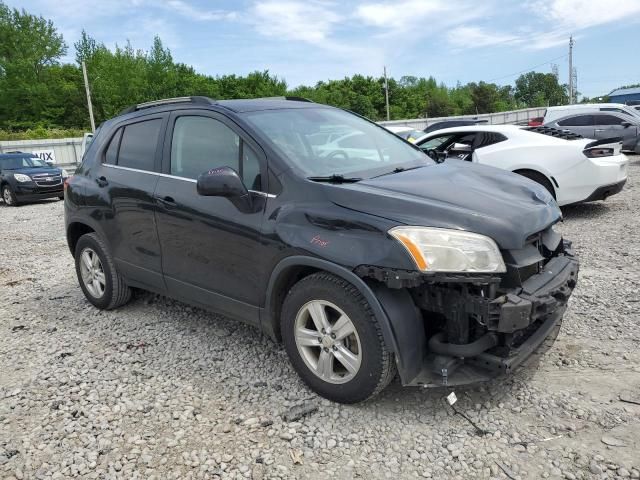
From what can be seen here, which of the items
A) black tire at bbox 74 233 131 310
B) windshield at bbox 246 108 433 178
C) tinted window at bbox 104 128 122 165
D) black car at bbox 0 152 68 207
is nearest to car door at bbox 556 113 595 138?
windshield at bbox 246 108 433 178

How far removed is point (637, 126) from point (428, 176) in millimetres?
14721

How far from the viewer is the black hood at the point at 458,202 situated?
272 cm

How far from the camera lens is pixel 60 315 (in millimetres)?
4902

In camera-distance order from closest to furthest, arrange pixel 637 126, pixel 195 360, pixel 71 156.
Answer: pixel 195 360 < pixel 637 126 < pixel 71 156

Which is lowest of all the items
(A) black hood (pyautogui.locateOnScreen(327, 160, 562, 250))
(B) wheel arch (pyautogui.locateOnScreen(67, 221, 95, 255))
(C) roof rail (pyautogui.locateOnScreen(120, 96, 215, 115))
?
(B) wheel arch (pyautogui.locateOnScreen(67, 221, 95, 255))

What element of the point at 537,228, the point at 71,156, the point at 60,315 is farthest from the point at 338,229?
the point at 71,156

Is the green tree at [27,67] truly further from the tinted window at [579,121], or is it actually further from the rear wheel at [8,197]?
Answer: the tinted window at [579,121]

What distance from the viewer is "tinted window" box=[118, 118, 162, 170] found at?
4.14 m

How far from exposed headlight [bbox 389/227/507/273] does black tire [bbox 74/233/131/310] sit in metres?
2.96

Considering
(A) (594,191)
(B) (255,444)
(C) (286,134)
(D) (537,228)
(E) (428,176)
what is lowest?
(B) (255,444)

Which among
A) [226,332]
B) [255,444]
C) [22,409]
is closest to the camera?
[255,444]

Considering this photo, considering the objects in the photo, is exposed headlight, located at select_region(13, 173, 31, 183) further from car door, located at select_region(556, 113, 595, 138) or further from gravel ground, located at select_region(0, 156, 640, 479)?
car door, located at select_region(556, 113, 595, 138)

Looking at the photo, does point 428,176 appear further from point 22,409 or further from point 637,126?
point 637,126

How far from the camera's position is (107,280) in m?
4.66
